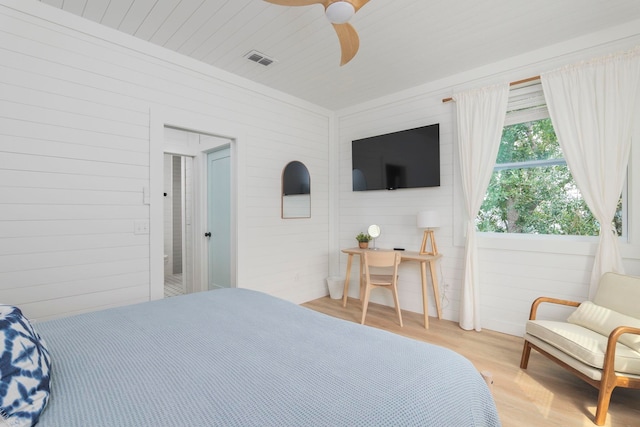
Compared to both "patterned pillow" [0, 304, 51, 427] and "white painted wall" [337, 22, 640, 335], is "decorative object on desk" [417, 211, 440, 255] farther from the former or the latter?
"patterned pillow" [0, 304, 51, 427]

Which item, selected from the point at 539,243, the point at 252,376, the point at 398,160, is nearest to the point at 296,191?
the point at 398,160

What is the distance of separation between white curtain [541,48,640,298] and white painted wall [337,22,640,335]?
13 centimetres

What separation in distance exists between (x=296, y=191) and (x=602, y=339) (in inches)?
124

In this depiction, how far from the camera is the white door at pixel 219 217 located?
3922mm

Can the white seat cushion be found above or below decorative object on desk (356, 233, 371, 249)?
below

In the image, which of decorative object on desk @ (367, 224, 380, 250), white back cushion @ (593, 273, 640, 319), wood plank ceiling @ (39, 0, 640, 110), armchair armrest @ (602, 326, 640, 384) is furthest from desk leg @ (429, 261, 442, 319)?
wood plank ceiling @ (39, 0, 640, 110)

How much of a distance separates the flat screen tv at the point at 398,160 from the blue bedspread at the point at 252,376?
8.29 feet

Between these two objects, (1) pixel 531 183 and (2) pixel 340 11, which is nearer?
(2) pixel 340 11

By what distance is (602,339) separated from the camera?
1949 mm

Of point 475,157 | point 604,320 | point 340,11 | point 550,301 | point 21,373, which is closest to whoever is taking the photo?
point 21,373

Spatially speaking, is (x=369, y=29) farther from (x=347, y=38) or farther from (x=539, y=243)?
(x=539, y=243)

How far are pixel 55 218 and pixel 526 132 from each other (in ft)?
13.5

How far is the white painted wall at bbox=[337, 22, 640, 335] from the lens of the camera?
2.62 metres

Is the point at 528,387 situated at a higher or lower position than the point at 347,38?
lower
